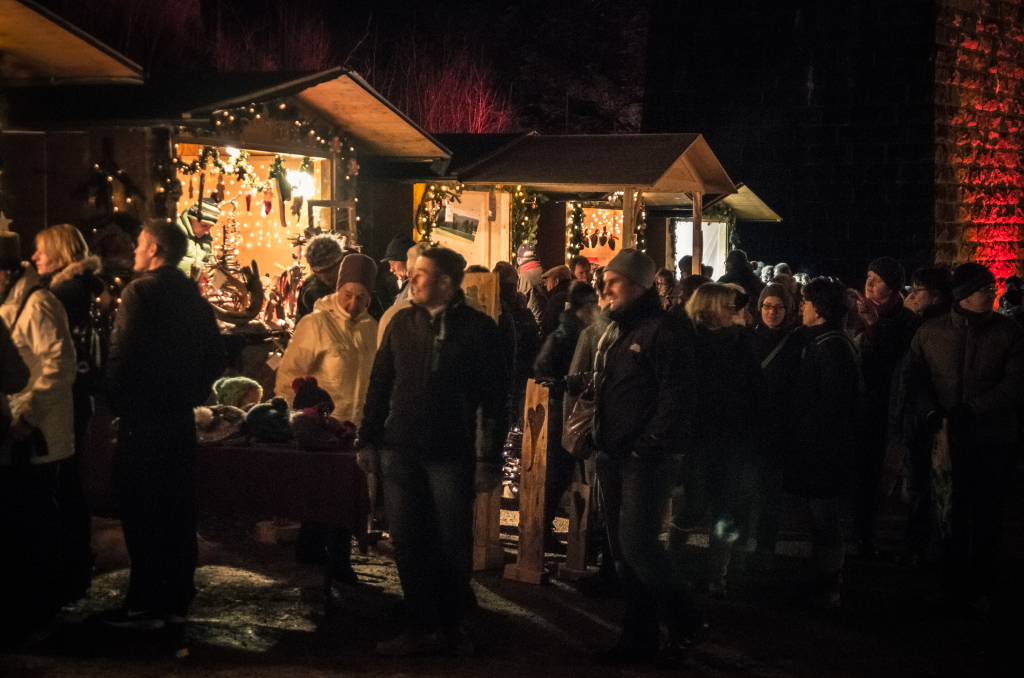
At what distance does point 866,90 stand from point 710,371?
15.1m

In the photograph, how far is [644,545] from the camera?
5.47 m

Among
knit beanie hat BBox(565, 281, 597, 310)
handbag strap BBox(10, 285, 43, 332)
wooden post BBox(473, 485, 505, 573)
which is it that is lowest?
wooden post BBox(473, 485, 505, 573)

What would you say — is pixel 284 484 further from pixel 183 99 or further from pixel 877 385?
pixel 183 99

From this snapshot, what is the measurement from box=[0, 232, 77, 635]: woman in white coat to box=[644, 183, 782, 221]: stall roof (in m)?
12.1

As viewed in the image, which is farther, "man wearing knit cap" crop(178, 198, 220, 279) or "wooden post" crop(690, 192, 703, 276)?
"wooden post" crop(690, 192, 703, 276)

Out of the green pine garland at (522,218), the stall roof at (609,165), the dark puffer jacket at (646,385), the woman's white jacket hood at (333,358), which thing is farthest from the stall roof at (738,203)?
the dark puffer jacket at (646,385)

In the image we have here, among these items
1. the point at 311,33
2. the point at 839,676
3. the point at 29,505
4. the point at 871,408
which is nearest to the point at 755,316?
the point at 871,408

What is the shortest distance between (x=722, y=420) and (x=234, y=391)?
2.78 metres

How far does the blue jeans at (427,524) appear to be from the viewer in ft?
18.1

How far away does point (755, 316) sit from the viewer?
414 inches

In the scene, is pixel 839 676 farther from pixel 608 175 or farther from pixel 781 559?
pixel 608 175

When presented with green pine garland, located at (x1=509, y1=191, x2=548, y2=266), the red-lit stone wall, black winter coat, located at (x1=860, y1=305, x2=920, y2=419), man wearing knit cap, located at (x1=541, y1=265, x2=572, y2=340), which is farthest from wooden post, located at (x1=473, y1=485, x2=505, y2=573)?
the red-lit stone wall

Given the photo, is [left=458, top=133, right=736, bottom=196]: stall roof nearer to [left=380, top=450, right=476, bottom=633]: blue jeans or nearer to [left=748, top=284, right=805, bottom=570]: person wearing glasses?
[left=748, top=284, right=805, bottom=570]: person wearing glasses

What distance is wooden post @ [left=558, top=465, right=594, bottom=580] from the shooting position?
7270 mm
